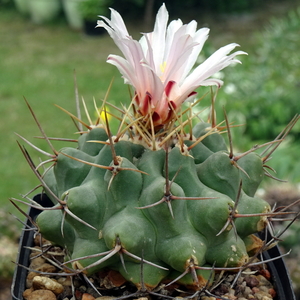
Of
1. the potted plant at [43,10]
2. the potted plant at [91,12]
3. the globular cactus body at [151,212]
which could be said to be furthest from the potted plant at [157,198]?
the potted plant at [43,10]

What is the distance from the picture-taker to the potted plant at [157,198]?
928mm

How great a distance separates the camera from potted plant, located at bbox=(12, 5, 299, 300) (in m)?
0.93

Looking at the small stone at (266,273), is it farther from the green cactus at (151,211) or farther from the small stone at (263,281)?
the green cactus at (151,211)

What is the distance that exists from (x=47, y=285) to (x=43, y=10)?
6922mm

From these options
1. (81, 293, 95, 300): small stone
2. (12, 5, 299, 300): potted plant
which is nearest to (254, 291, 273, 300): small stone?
(12, 5, 299, 300): potted plant

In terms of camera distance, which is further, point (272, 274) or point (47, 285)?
point (272, 274)

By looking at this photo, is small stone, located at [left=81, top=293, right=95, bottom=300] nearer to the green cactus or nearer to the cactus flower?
the green cactus

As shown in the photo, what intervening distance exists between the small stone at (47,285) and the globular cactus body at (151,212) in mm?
83

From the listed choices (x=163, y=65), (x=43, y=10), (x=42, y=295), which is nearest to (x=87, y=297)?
(x=42, y=295)

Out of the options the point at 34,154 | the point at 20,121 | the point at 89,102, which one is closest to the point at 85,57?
the point at 89,102

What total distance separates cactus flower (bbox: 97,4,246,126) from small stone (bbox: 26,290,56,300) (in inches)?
17.2

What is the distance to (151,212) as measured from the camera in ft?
3.08

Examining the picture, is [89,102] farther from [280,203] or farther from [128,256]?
[128,256]

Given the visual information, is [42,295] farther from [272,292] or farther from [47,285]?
[272,292]
